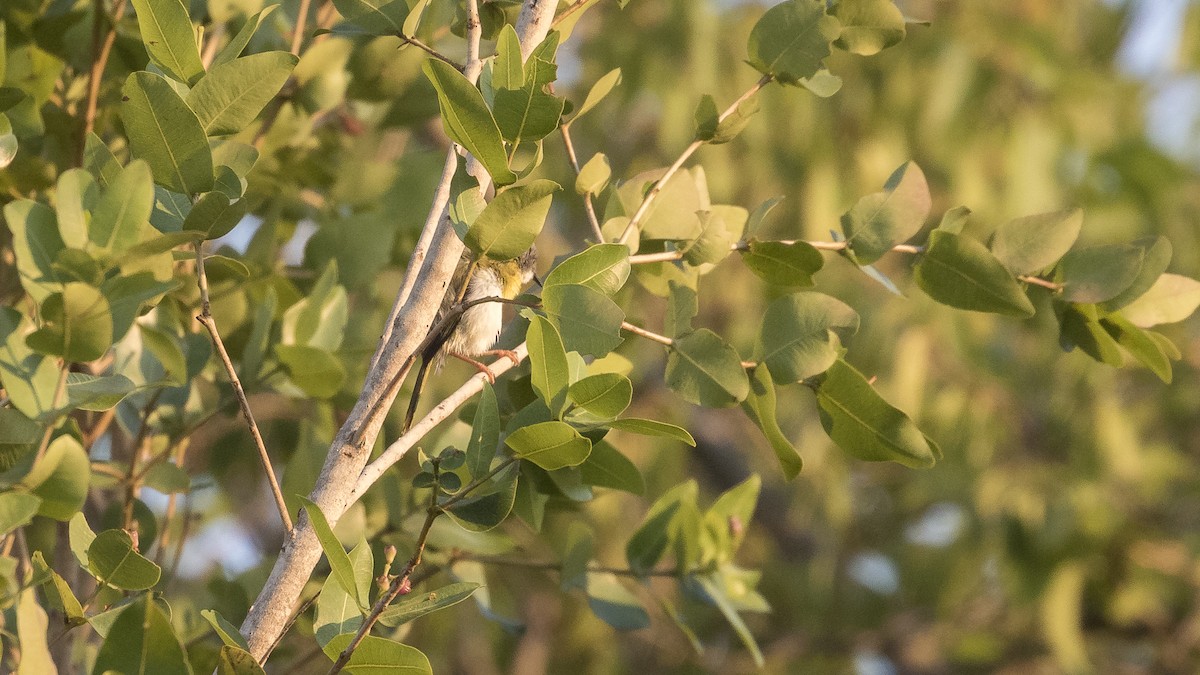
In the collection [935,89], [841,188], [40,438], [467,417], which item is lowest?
[841,188]

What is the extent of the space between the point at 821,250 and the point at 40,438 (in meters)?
0.82

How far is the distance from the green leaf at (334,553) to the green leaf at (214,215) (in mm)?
257

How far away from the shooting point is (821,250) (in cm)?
132

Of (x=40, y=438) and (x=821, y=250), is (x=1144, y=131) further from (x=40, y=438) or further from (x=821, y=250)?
(x=40, y=438)

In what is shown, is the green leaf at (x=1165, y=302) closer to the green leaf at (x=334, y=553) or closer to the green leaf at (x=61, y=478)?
the green leaf at (x=334, y=553)

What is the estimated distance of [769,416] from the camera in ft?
4.00

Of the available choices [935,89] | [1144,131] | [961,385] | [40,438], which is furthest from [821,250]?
[1144,131]

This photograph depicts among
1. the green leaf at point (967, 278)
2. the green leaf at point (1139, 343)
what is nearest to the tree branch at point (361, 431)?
the green leaf at point (967, 278)

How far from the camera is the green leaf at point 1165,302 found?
52.6 inches

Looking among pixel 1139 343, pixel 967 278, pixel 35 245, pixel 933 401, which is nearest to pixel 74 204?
pixel 35 245

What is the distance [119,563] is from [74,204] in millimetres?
344

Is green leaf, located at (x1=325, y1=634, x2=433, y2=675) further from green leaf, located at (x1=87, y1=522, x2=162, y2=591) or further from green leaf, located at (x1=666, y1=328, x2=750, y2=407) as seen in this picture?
green leaf, located at (x1=666, y1=328, x2=750, y2=407)

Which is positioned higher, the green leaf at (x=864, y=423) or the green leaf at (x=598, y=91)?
the green leaf at (x=598, y=91)

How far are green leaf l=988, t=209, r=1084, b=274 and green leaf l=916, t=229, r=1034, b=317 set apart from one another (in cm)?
8
